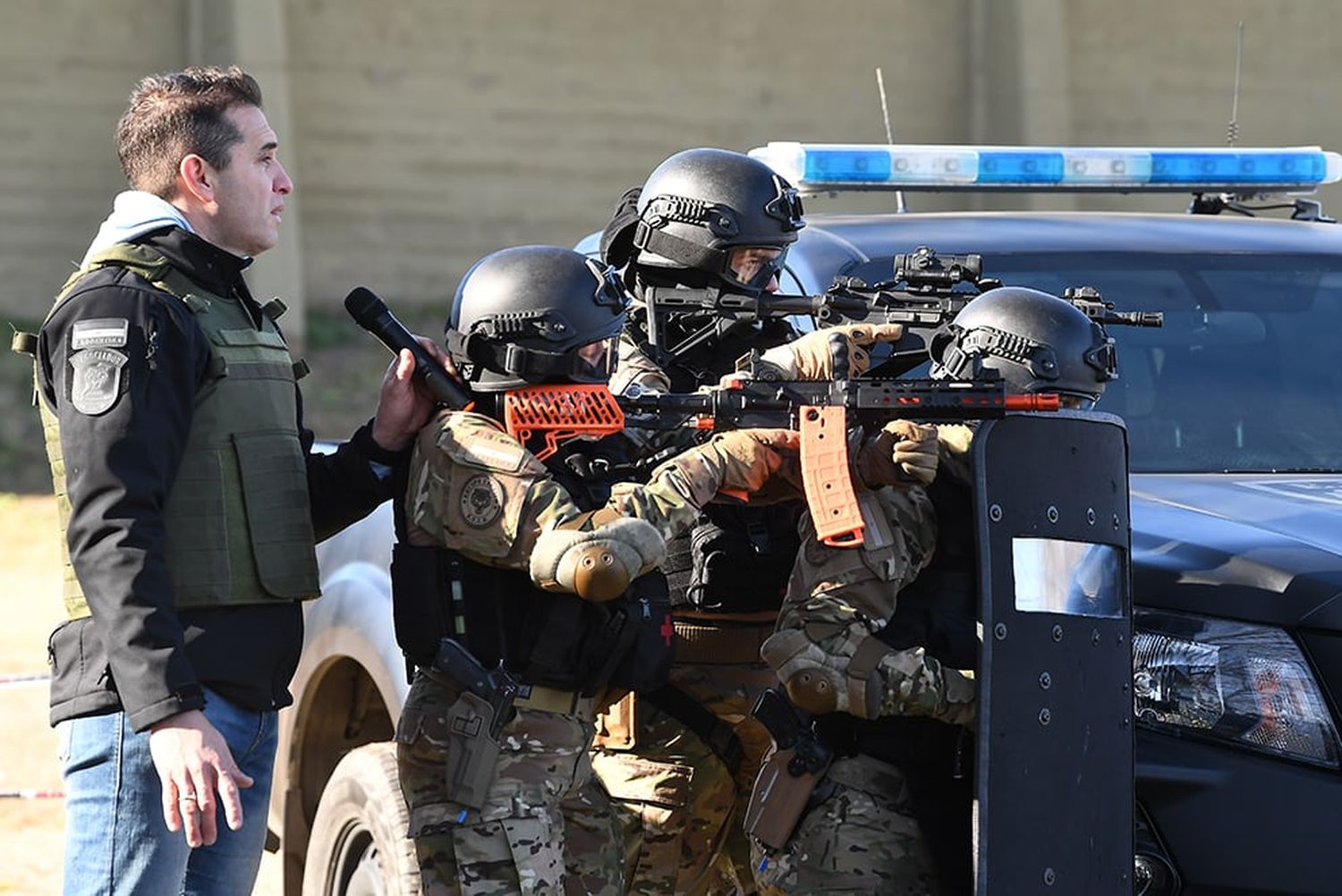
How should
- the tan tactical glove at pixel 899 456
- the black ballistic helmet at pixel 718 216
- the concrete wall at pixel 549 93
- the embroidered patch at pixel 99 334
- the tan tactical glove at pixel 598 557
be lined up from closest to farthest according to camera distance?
1. the embroidered patch at pixel 99 334
2. the tan tactical glove at pixel 598 557
3. the tan tactical glove at pixel 899 456
4. the black ballistic helmet at pixel 718 216
5. the concrete wall at pixel 549 93

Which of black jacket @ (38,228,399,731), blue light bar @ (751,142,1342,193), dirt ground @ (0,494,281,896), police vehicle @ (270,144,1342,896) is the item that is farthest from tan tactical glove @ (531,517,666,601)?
dirt ground @ (0,494,281,896)

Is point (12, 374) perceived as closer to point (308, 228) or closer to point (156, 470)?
point (308, 228)

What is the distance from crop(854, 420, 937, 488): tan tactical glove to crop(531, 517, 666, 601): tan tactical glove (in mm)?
423

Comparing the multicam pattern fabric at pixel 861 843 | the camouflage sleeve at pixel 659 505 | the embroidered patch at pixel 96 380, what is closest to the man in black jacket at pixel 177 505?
the embroidered patch at pixel 96 380

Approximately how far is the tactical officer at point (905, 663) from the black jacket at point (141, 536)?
0.87m

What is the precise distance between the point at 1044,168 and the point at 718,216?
1.25 m

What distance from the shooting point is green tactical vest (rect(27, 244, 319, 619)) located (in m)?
3.08

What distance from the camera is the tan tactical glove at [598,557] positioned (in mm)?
3096

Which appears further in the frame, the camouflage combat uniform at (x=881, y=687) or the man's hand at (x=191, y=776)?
the camouflage combat uniform at (x=881, y=687)

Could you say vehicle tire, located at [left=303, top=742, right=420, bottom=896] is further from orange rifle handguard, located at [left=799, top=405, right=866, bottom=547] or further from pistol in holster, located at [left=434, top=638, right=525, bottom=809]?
orange rifle handguard, located at [left=799, top=405, right=866, bottom=547]

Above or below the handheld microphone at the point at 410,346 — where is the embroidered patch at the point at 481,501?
below

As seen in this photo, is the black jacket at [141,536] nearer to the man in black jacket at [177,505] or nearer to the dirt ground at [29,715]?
the man in black jacket at [177,505]

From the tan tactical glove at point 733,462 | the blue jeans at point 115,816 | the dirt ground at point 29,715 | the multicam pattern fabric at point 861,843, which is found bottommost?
the dirt ground at point 29,715

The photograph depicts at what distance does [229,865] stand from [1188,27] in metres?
16.7
